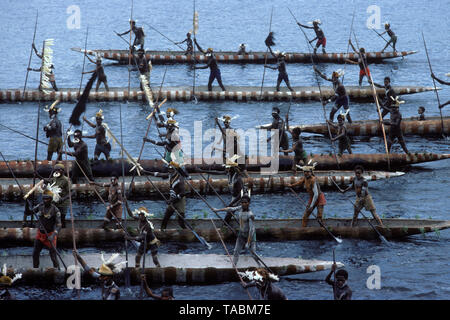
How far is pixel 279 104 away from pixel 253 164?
11978 millimetres

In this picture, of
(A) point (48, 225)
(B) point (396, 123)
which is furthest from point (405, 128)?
(A) point (48, 225)

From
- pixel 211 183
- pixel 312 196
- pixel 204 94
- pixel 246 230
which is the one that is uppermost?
pixel 204 94

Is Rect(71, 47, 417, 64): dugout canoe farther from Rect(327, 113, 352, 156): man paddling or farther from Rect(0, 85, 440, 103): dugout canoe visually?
Rect(327, 113, 352, 156): man paddling

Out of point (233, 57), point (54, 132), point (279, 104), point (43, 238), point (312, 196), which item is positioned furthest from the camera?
point (233, 57)

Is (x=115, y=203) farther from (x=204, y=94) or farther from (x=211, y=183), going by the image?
(x=204, y=94)

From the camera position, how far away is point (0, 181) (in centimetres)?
2736

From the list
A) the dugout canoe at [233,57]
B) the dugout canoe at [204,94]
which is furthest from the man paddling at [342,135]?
the dugout canoe at [233,57]

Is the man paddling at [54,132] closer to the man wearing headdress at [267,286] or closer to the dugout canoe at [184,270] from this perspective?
the dugout canoe at [184,270]

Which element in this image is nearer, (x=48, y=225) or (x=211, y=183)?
(x=48, y=225)

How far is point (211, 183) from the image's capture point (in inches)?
1075

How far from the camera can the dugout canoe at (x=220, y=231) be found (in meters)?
22.8

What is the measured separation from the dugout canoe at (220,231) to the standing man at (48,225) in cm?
211
